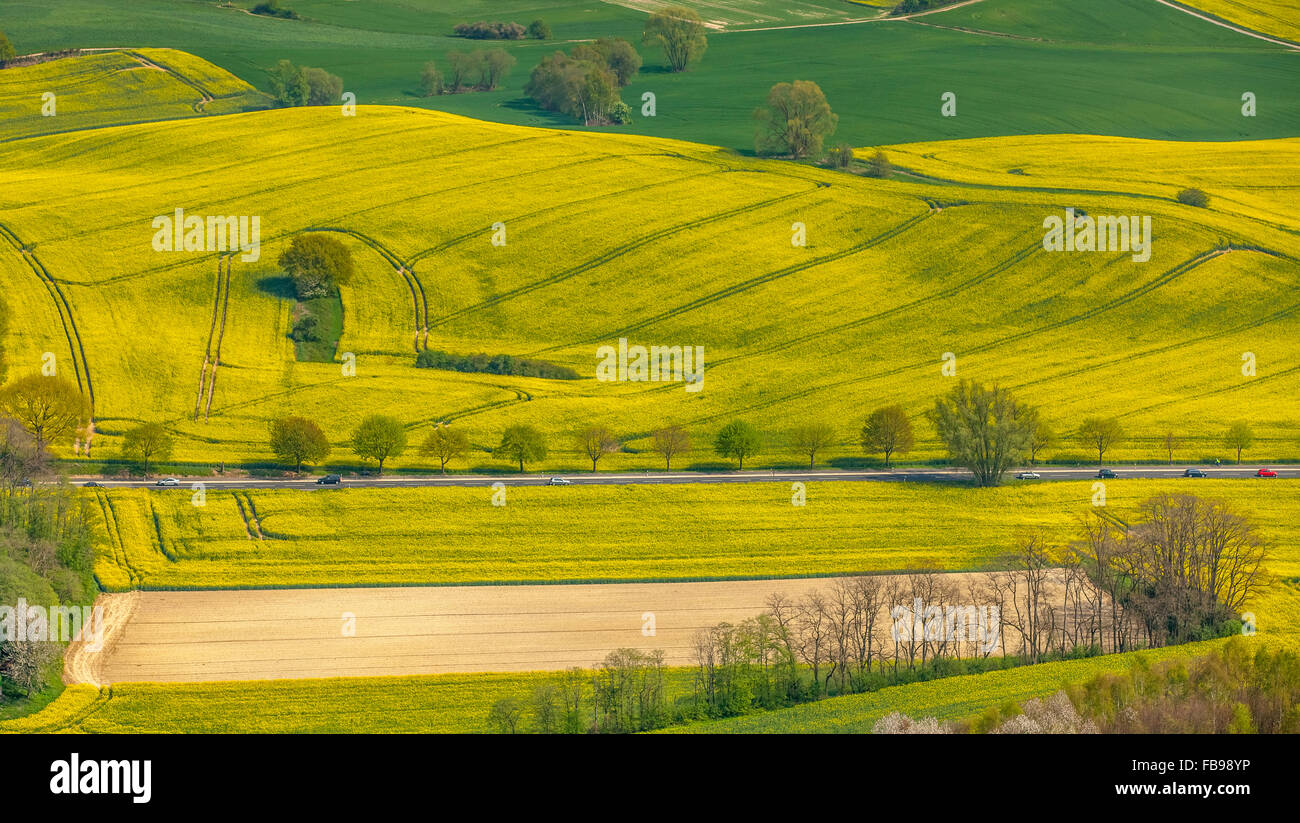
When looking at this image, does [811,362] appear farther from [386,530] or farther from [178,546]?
[178,546]

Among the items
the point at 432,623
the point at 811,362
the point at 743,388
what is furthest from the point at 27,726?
the point at 811,362

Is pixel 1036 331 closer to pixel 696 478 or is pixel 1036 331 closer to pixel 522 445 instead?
pixel 696 478

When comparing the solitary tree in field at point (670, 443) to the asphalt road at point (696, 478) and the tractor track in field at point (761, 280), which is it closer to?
the asphalt road at point (696, 478)

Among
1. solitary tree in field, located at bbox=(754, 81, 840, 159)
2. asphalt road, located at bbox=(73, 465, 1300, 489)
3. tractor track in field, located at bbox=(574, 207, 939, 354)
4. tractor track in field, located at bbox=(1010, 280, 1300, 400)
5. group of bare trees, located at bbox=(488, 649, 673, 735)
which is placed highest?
solitary tree in field, located at bbox=(754, 81, 840, 159)

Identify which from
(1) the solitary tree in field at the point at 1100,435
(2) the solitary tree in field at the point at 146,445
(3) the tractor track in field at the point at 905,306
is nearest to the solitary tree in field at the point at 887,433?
(1) the solitary tree in field at the point at 1100,435

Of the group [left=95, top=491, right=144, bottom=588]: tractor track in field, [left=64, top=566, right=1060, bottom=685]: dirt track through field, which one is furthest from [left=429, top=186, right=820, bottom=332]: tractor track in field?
[left=64, top=566, right=1060, bottom=685]: dirt track through field

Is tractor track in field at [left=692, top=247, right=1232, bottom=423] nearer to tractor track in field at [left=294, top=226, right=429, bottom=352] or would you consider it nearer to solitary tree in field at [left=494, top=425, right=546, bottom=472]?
solitary tree in field at [left=494, top=425, right=546, bottom=472]
